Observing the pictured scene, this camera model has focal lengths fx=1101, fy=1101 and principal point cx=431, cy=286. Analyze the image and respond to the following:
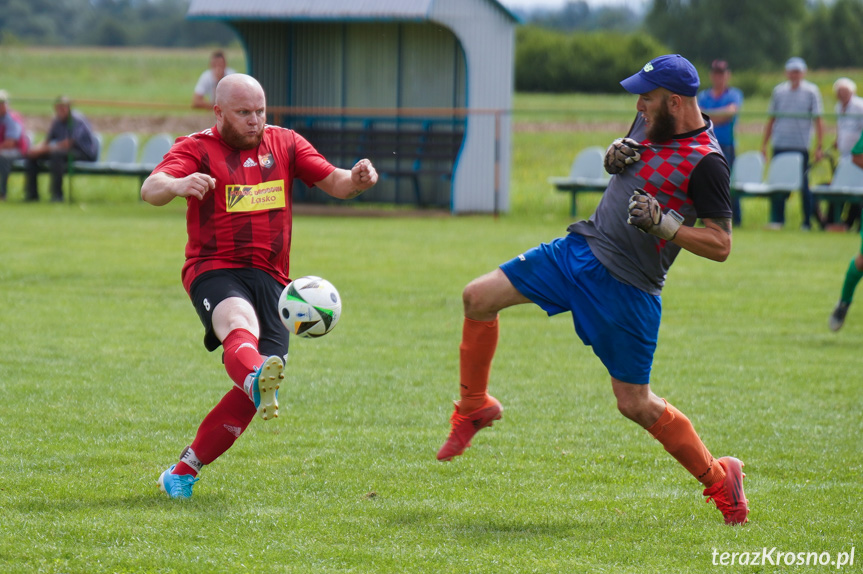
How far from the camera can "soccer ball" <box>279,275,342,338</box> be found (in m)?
4.64

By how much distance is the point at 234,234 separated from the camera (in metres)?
4.86

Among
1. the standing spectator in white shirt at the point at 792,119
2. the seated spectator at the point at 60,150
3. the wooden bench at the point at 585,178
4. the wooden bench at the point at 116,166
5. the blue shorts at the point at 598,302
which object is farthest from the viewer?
the wooden bench at the point at 116,166

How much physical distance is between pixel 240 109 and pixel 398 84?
15.3m

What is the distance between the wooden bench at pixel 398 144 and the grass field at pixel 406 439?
671cm

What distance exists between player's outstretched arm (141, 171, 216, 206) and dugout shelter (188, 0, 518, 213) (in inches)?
522

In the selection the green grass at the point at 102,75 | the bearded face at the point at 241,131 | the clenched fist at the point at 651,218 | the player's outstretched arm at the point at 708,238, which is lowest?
the player's outstretched arm at the point at 708,238

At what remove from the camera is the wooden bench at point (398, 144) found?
1838 cm

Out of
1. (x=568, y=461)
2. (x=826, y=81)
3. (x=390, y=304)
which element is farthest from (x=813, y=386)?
(x=826, y=81)

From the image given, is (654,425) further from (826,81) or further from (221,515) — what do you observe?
(826,81)

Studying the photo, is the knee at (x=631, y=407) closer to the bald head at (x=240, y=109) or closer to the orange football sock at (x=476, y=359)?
the orange football sock at (x=476, y=359)

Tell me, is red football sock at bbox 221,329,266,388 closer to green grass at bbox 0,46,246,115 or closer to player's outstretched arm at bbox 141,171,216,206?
player's outstretched arm at bbox 141,171,216,206

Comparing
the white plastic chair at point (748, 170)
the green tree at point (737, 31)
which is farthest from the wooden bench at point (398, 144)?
the green tree at point (737, 31)

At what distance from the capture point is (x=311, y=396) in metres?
6.90

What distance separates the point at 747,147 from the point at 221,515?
32.8 m
